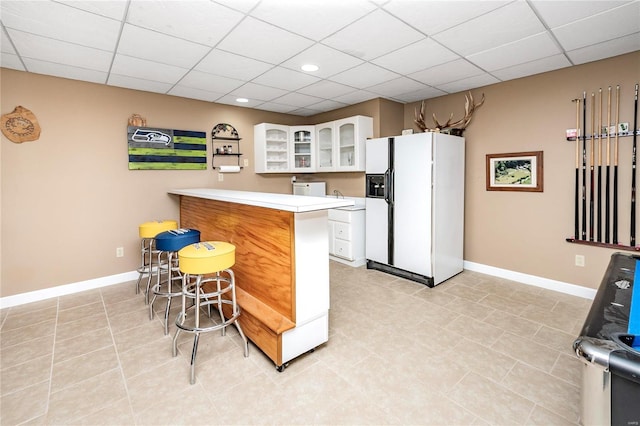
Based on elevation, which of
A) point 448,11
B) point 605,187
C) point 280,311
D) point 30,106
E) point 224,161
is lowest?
point 280,311

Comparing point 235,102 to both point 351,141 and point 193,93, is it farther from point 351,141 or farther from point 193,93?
point 351,141

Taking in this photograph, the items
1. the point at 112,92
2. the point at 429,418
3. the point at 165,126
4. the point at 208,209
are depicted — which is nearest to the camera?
the point at 429,418

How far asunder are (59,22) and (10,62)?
1339 mm

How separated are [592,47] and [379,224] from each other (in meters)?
2.80

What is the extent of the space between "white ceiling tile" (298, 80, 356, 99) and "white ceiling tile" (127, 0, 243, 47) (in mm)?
1604

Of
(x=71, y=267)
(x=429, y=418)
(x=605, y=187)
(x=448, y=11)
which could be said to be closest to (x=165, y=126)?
(x=71, y=267)

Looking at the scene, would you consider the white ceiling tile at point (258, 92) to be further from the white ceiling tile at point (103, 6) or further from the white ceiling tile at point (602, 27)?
the white ceiling tile at point (602, 27)

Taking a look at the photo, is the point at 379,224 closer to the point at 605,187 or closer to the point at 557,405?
the point at 605,187

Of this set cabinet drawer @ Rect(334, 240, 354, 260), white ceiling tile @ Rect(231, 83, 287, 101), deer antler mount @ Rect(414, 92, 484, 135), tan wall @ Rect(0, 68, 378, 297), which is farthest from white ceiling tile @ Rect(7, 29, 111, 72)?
deer antler mount @ Rect(414, 92, 484, 135)

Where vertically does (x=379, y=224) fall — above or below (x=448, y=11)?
below

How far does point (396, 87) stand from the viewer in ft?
13.4

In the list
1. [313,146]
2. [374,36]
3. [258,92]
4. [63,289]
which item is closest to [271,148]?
[313,146]

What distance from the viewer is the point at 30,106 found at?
3357mm

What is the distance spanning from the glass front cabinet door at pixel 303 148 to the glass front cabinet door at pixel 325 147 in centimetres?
11
